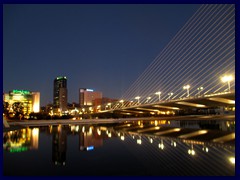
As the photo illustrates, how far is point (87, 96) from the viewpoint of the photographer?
119 metres

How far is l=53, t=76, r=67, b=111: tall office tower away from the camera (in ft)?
393

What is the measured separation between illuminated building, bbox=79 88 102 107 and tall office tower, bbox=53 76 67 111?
816 centimetres

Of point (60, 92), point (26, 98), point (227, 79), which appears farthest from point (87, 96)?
point (227, 79)

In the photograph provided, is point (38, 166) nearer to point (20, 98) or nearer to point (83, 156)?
point (83, 156)

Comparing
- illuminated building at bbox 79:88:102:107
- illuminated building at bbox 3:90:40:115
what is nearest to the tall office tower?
illuminated building at bbox 79:88:102:107

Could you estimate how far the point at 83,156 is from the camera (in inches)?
257

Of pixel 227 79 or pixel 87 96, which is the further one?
pixel 87 96

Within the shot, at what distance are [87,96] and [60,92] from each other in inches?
522

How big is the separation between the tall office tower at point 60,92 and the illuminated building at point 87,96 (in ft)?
26.8

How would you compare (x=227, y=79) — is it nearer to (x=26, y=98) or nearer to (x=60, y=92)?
(x=26, y=98)

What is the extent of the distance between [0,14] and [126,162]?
4.06m

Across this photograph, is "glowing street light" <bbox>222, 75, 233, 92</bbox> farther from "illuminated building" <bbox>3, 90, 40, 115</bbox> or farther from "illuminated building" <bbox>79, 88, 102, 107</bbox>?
"illuminated building" <bbox>79, 88, 102, 107</bbox>

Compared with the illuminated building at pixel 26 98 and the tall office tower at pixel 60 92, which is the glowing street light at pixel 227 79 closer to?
the illuminated building at pixel 26 98
